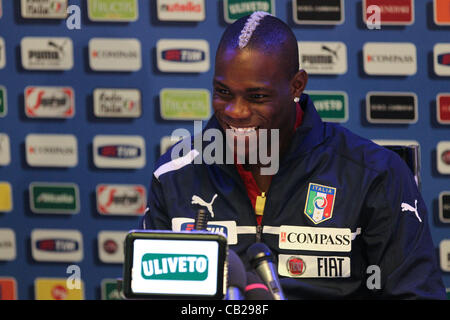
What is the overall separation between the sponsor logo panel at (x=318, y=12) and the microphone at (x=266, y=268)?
5.37 ft

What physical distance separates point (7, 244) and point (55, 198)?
29 centimetres

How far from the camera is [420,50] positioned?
2355 millimetres

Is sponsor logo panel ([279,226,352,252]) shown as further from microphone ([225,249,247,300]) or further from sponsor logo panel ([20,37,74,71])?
sponsor logo panel ([20,37,74,71])

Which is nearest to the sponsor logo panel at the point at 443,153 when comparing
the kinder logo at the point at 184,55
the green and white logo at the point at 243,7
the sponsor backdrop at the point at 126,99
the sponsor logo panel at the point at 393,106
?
the sponsor backdrop at the point at 126,99

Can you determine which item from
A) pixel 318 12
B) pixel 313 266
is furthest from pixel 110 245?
pixel 313 266

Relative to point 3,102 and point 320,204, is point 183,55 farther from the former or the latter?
point 320,204

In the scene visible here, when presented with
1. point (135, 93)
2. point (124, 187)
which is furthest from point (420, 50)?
point (124, 187)

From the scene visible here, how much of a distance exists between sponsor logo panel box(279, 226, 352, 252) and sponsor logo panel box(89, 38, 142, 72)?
127 cm

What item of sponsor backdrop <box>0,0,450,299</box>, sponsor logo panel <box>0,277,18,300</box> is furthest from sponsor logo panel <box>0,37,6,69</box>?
sponsor logo panel <box>0,277,18,300</box>

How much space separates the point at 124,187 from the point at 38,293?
1.89ft

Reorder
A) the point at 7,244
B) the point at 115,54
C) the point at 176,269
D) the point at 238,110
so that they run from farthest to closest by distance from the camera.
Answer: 1. the point at 7,244
2. the point at 115,54
3. the point at 238,110
4. the point at 176,269

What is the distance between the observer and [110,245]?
251 centimetres

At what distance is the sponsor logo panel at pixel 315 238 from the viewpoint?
1356 mm

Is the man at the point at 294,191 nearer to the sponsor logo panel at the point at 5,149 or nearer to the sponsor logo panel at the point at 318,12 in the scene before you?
the sponsor logo panel at the point at 318,12
